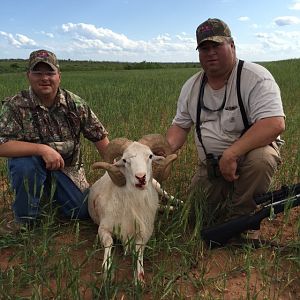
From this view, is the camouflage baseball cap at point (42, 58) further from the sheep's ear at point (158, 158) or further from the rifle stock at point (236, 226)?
the rifle stock at point (236, 226)

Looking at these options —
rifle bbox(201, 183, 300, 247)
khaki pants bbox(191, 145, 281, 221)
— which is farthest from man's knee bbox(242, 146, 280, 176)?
rifle bbox(201, 183, 300, 247)

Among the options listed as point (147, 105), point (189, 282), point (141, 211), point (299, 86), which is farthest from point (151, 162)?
point (299, 86)

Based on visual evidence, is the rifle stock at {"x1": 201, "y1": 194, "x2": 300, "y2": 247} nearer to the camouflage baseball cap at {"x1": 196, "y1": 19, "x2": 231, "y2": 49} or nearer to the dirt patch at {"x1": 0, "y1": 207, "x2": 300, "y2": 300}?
the dirt patch at {"x1": 0, "y1": 207, "x2": 300, "y2": 300}

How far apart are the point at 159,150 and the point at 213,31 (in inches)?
46.8

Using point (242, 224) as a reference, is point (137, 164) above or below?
above

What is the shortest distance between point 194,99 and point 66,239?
6.07ft

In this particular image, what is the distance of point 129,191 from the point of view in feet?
11.8

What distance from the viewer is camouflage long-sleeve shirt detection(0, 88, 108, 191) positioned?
3.94 m

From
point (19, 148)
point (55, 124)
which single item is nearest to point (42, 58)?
point (55, 124)

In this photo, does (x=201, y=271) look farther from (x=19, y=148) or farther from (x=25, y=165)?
(x=19, y=148)

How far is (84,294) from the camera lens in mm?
2793

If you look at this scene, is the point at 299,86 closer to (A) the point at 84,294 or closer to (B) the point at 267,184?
(B) the point at 267,184

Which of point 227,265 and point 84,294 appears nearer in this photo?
point 84,294

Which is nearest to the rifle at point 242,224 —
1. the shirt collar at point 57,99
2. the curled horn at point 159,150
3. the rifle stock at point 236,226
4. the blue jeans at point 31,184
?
the rifle stock at point 236,226
